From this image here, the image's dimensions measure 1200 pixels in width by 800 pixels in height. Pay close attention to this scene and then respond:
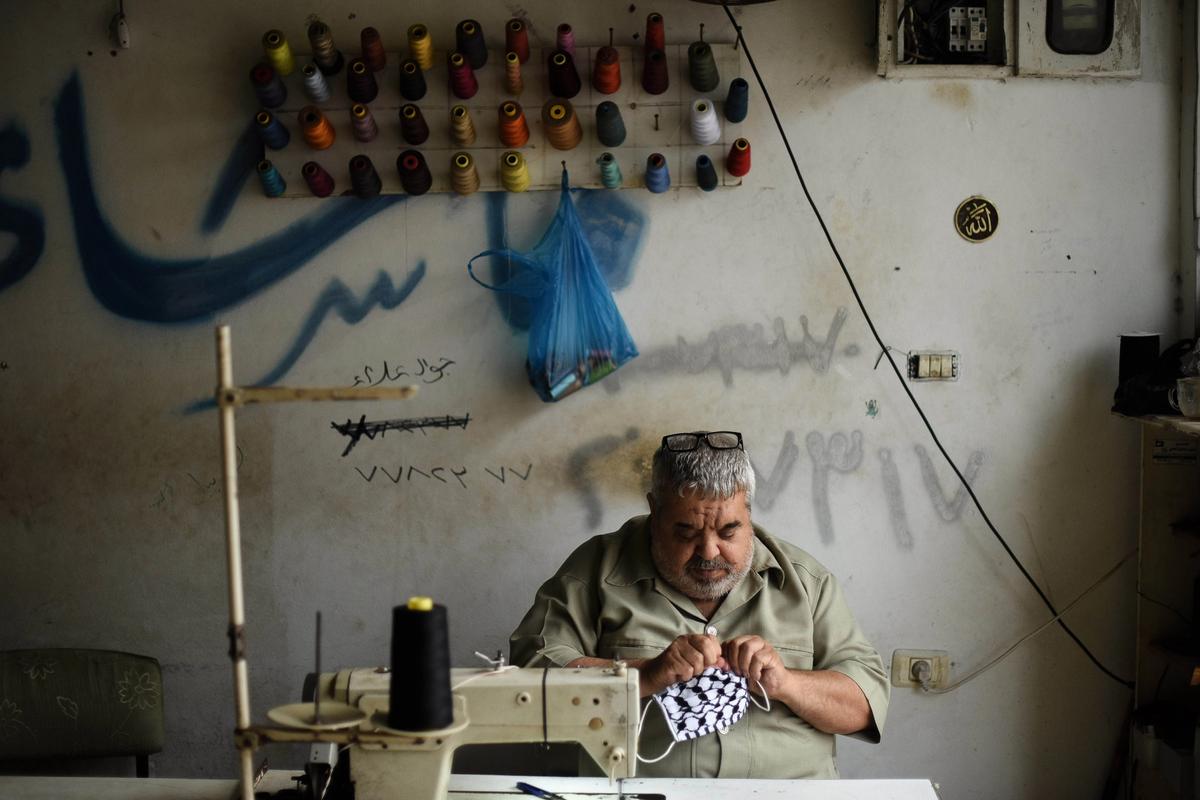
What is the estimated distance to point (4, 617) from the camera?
3203 mm

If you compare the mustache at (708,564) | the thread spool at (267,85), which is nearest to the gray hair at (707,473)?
the mustache at (708,564)

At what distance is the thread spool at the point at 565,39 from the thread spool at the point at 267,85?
30.1 inches

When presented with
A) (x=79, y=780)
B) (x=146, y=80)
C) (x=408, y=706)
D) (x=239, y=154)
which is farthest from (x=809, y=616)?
(x=146, y=80)

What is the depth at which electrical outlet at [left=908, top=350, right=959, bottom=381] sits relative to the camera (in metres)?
3.04

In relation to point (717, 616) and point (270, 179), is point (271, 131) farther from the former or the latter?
point (717, 616)

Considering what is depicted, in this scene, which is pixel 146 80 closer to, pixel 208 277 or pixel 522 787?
pixel 208 277

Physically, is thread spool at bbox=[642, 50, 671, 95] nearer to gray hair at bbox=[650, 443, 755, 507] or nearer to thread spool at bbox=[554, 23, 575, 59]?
thread spool at bbox=[554, 23, 575, 59]

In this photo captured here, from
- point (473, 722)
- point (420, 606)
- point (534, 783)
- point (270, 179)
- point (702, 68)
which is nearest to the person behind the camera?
point (420, 606)

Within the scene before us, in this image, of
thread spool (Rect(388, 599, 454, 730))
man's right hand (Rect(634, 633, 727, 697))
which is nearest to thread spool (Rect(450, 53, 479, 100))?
man's right hand (Rect(634, 633, 727, 697))

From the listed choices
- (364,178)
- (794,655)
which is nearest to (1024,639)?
(794,655)

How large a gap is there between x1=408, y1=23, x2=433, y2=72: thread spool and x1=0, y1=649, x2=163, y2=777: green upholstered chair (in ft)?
5.55

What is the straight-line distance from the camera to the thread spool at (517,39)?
9.57ft

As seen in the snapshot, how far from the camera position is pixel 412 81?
9.61 feet

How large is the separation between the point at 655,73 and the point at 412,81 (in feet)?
2.12
